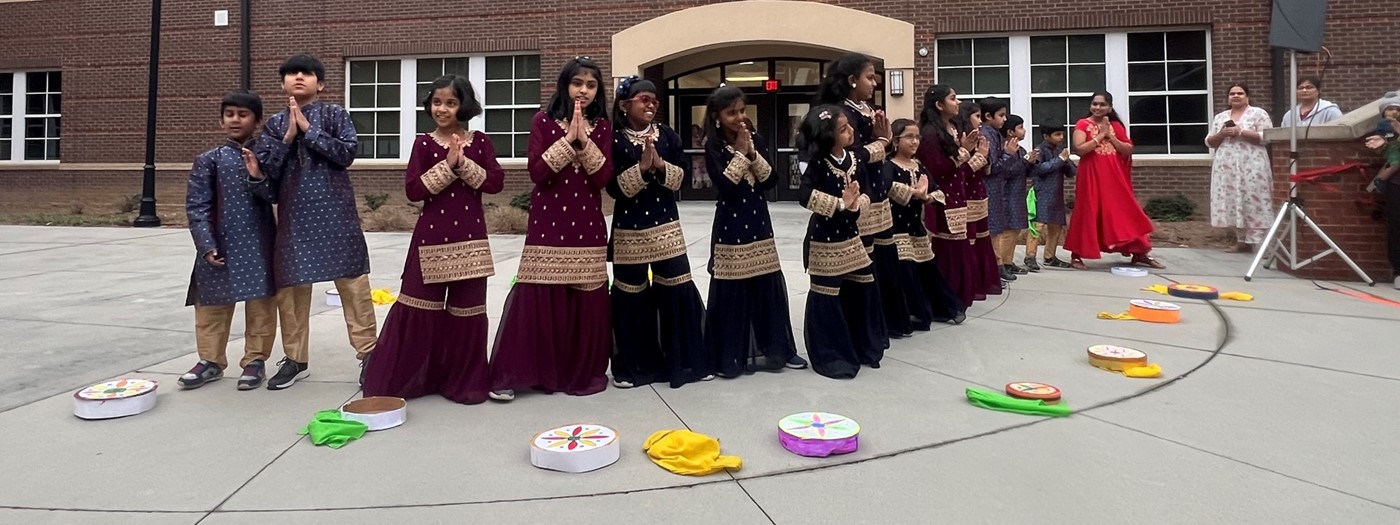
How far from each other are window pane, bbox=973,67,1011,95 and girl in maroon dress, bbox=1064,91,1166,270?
6.02 metres

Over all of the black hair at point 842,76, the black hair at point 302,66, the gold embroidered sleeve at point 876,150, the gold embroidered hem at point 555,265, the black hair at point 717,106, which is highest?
the black hair at point 842,76

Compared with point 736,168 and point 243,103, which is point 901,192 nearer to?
point 736,168

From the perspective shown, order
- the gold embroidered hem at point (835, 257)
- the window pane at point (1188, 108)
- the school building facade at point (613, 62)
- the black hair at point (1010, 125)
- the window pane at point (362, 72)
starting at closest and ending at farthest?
1. the gold embroidered hem at point (835, 257)
2. the black hair at point (1010, 125)
3. the school building facade at point (613, 62)
4. the window pane at point (1188, 108)
5. the window pane at point (362, 72)

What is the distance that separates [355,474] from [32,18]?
2001 cm

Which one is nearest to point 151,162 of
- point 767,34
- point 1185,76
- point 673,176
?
point 767,34

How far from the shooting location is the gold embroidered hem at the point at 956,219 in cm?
597

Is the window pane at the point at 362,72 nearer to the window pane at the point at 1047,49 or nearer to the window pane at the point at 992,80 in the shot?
the window pane at the point at 992,80

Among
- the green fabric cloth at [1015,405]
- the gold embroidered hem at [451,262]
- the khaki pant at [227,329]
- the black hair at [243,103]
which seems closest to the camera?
the green fabric cloth at [1015,405]

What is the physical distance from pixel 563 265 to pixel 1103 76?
490 inches

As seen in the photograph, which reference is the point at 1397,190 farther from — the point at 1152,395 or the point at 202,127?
the point at 202,127

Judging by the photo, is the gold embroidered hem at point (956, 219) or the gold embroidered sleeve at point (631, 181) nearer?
the gold embroidered sleeve at point (631, 181)

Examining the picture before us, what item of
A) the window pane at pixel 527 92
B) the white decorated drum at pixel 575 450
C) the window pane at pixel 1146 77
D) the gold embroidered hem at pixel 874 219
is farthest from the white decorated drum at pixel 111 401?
the window pane at pixel 1146 77

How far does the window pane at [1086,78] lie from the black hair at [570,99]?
12.0 m

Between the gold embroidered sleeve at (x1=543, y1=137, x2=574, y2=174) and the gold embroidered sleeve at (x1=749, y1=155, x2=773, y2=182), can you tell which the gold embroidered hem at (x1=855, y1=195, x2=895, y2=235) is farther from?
the gold embroidered sleeve at (x1=543, y1=137, x2=574, y2=174)
